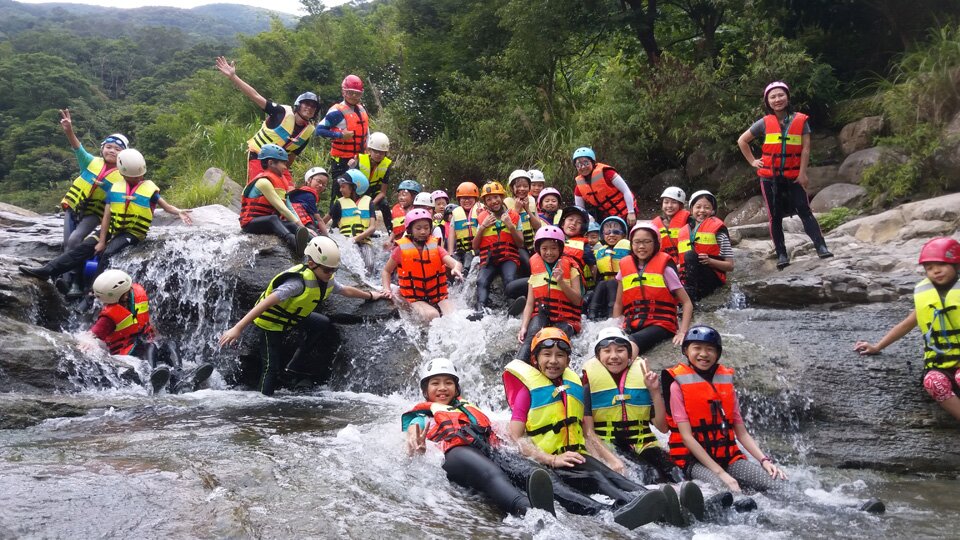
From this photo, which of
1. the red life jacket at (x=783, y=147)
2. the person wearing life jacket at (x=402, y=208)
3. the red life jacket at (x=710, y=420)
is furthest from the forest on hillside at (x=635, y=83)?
the red life jacket at (x=710, y=420)

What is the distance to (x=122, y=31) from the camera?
100000mm

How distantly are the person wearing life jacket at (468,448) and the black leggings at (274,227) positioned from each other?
479cm

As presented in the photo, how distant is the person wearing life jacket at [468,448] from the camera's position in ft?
14.0

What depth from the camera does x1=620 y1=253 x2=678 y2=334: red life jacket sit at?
7.12 metres

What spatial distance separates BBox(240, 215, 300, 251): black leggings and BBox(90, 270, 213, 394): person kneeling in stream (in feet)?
5.61

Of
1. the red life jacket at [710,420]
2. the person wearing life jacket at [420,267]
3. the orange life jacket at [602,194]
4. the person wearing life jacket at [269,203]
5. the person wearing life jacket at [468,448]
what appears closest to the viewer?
the person wearing life jacket at [468,448]

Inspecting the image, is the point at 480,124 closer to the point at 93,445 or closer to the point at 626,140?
the point at 626,140

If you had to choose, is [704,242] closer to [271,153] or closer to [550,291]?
[550,291]

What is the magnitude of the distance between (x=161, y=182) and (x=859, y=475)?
2813 centimetres

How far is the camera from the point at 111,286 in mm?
8078

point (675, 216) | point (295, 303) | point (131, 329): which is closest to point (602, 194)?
point (675, 216)

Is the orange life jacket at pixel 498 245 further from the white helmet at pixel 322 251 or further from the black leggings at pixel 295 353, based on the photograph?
the white helmet at pixel 322 251

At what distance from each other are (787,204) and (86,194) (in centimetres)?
857

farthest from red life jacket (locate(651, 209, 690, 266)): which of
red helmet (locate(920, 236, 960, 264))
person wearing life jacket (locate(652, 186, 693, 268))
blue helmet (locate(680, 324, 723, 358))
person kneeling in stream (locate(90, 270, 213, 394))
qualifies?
person kneeling in stream (locate(90, 270, 213, 394))
